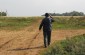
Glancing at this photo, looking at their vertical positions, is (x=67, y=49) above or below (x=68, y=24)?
above

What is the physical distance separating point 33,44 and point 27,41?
1328mm

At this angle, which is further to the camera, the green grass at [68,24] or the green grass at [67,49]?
the green grass at [68,24]

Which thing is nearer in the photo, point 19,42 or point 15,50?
point 15,50

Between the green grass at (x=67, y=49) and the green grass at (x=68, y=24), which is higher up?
the green grass at (x=67, y=49)

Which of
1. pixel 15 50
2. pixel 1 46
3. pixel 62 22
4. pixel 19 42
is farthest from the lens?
pixel 62 22

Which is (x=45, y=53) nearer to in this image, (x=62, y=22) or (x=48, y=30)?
(x=48, y=30)

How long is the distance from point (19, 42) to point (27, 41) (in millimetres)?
542

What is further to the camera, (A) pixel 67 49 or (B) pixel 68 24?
(B) pixel 68 24

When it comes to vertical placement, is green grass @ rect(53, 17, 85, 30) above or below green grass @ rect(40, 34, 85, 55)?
below

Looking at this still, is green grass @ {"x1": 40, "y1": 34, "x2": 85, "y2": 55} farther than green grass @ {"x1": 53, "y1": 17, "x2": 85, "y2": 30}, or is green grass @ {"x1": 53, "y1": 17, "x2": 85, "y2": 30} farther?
green grass @ {"x1": 53, "y1": 17, "x2": 85, "y2": 30}

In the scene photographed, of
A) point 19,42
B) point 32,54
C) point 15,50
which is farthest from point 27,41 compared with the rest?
point 32,54

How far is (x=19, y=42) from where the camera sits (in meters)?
21.3

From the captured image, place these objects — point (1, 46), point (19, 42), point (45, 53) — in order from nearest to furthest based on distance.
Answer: point (45, 53) < point (1, 46) < point (19, 42)

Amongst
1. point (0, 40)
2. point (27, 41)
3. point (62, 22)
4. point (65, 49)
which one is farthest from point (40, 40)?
point (62, 22)
